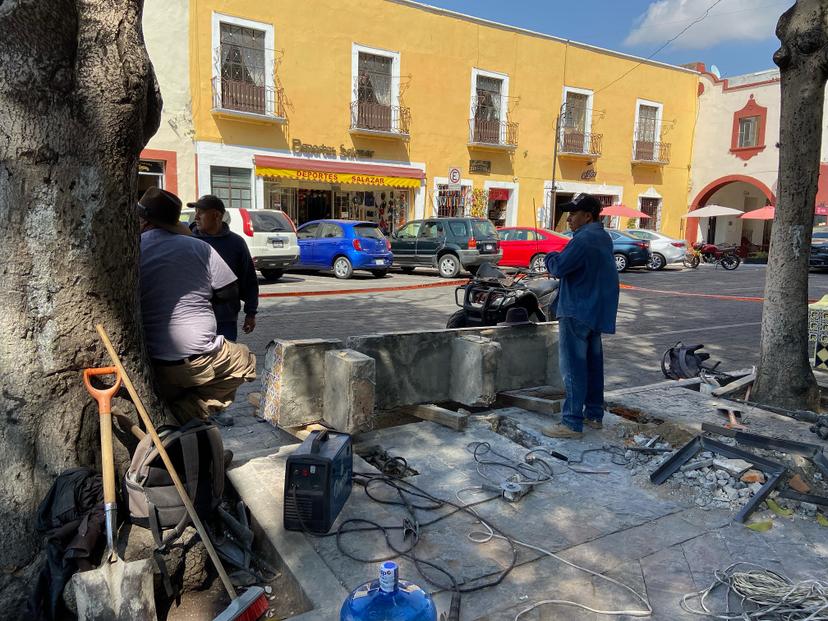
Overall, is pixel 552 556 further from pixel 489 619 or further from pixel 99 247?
pixel 99 247

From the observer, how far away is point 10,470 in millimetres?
2898

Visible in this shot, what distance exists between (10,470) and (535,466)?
10.1 feet

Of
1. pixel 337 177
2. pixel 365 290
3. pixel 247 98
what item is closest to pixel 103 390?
pixel 365 290

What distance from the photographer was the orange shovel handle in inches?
116

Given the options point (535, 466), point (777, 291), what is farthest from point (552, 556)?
point (777, 291)

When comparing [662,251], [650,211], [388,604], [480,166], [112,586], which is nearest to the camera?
[388,604]

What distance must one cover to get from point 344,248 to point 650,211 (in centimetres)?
2081

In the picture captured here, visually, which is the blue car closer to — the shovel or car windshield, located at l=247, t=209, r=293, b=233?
car windshield, located at l=247, t=209, r=293, b=233

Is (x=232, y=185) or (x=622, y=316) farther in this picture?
(x=232, y=185)

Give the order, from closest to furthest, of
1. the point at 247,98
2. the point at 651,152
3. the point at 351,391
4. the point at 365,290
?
the point at 351,391
the point at 365,290
the point at 247,98
the point at 651,152

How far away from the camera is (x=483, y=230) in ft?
58.7

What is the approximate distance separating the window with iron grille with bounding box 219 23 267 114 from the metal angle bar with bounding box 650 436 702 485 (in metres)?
18.9

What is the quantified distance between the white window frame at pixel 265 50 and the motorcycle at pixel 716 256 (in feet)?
52.0

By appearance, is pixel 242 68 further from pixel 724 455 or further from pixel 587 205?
pixel 724 455
